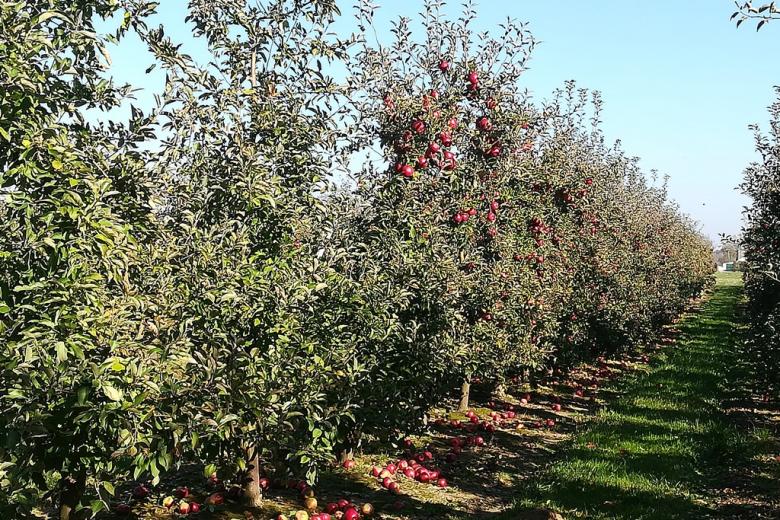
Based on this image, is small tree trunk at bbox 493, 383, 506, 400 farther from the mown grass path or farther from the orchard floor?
the mown grass path

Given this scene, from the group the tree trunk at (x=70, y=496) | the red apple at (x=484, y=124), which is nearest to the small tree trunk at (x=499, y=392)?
the red apple at (x=484, y=124)

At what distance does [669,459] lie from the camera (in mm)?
8883

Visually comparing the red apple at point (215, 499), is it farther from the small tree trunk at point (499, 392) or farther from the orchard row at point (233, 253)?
the small tree trunk at point (499, 392)

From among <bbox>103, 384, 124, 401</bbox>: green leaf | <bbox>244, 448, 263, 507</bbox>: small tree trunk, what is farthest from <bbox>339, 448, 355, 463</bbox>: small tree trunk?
<bbox>103, 384, 124, 401</bbox>: green leaf

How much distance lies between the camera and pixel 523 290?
428 inches

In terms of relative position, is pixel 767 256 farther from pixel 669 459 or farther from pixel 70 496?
pixel 70 496

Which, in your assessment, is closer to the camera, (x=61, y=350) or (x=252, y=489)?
(x=61, y=350)

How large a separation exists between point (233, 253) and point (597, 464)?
Result: 568 cm

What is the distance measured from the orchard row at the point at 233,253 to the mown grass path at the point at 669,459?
1.86 m

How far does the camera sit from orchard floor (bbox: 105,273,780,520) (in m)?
7.09

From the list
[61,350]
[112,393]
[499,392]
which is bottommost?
[499,392]

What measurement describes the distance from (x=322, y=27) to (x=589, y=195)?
9.99 m

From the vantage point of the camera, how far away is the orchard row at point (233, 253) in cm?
356

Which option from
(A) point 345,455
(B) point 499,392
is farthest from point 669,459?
(B) point 499,392
